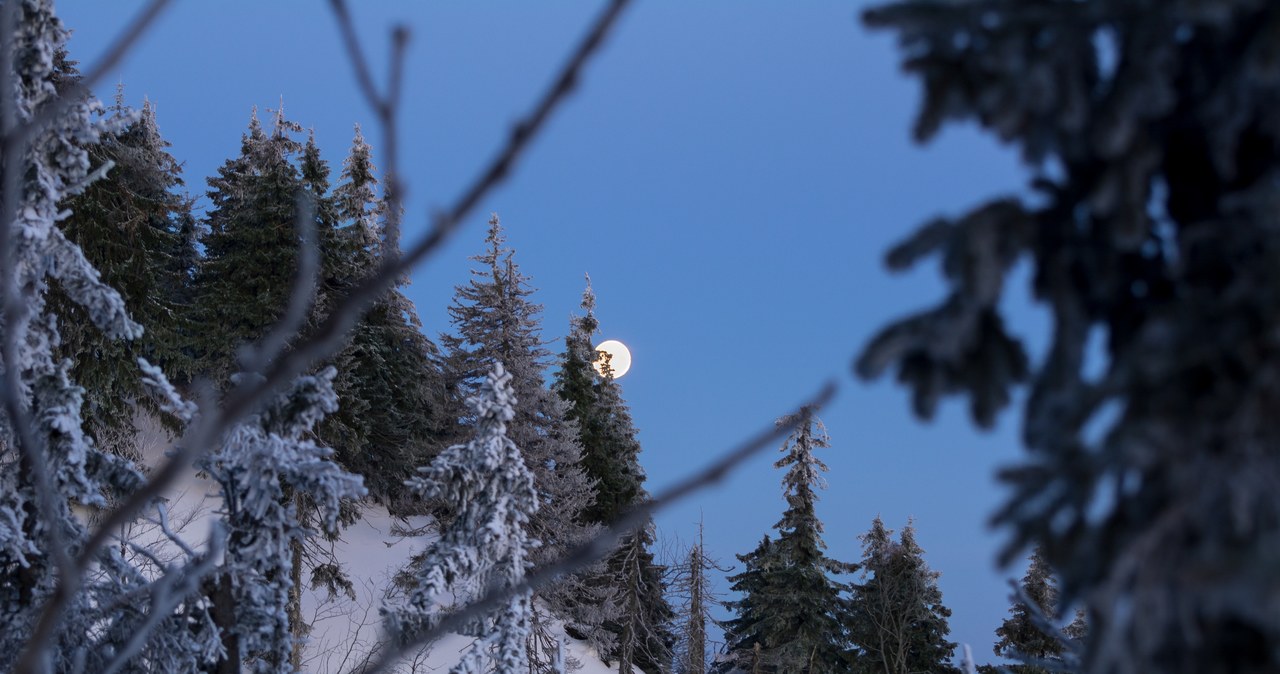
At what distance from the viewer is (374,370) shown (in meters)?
27.7

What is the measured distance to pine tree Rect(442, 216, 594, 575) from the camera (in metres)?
22.4

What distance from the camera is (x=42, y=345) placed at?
7.56m

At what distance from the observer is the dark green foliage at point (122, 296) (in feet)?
62.1

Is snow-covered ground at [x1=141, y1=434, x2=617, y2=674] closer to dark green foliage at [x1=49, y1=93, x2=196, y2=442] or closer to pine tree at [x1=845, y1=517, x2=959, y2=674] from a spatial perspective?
dark green foliage at [x1=49, y1=93, x2=196, y2=442]

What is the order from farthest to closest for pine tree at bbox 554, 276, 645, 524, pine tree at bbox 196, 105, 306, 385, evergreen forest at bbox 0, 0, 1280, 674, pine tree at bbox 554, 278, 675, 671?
pine tree at bbox 554, 276, 645, 524 < pine tree at bbox 554, 278, 675, 671 < pine tree at bbox 196, 105, 306, 385 < evergreen forest at bbox 0, 0, 1280, 674

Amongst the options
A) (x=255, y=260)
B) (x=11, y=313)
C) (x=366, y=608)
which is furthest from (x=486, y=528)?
(x=255, y=260)

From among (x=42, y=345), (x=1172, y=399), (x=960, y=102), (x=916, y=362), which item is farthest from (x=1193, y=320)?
(x=42, y=345)

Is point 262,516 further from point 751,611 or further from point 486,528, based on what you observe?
point 751,611

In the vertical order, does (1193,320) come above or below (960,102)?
below

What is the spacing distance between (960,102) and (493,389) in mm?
12432

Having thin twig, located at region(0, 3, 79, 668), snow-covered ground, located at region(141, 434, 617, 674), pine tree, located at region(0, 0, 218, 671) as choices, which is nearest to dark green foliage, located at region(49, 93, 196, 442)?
snow-covered ground, located at region(141, 434, 617, 674)

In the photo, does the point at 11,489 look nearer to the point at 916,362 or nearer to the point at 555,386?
the point at 916,362

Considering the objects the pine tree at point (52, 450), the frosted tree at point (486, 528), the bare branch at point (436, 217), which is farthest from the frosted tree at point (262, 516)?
the bare branch at point (436, 217)

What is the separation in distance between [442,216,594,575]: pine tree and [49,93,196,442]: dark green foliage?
769 cm
